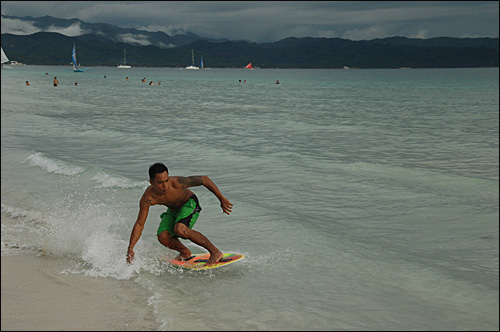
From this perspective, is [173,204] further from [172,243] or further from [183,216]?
[172,243]

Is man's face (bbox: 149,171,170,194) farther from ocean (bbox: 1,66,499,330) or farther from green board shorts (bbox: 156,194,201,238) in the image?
ocean (bbox: 1,66,499,330)

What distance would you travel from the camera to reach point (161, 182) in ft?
19.6

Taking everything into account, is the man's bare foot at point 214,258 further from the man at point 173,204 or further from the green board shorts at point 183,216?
the green board shorts at point 183,216

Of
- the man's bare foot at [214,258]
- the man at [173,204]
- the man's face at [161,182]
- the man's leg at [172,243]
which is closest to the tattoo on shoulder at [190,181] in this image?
the man at [173,204]

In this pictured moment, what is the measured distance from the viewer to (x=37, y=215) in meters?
9.40

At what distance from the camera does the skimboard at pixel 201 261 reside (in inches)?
270

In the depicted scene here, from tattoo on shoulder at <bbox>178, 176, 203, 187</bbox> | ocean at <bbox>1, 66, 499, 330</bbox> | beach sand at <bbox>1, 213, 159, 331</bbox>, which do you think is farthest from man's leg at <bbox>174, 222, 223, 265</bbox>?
beach sand at <bbox>1, 213, 159, 331</bbox>

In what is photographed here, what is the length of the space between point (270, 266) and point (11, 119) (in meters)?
23.2

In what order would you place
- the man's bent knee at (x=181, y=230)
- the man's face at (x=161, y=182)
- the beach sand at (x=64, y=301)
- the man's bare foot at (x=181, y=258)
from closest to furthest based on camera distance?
the beach sand at (x=64, y=301)
the man's face at (x=161, y=182)
the man's bent knee at (x=181, y=230)
the man's bare foot at (x=181, y=258)

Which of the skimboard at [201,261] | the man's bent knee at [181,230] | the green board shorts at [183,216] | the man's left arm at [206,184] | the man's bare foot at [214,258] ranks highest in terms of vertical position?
the man's left arm at [206,184]

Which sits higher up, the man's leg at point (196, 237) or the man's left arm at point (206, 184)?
the man's left arm at point (206, 184)

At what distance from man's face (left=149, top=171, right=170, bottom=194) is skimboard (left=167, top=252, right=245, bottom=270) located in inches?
52.5

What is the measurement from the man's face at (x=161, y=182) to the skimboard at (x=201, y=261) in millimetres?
1332

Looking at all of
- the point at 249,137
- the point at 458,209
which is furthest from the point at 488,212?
the point at 249,137
